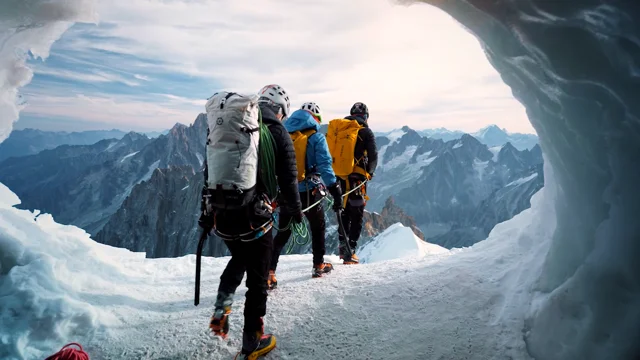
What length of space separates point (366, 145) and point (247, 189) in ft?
15.7

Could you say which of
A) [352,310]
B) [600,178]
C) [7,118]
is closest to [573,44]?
[600,178]

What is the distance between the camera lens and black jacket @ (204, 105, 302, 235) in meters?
3.93

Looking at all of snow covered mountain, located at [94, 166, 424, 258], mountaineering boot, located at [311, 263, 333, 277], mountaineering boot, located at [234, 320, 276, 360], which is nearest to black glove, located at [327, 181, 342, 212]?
mountaineering boot, located at [311, 263, 333, 277]

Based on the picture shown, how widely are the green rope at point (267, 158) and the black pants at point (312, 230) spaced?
6.64 feet

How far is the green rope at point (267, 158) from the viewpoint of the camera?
4.04 metres

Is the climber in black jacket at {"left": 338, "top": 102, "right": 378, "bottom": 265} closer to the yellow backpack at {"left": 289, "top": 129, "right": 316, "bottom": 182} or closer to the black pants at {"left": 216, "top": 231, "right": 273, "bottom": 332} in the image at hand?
the yellow backpack at {"left": 289, "top": 129, "right": 316, "bottom": 182}

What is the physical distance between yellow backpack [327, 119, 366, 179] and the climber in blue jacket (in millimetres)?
1422

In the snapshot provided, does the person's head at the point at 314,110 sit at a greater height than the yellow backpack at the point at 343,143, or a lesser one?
greater

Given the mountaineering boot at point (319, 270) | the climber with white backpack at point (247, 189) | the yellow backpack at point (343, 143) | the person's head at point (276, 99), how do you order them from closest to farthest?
1. the climber with white backpack at point (247, 189)
2. the person's head at point (276, 99)
3. the mountaineering boot at point (319, 270)
4. the yellow backpack at point (343, 143)

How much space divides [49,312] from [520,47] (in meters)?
7.45

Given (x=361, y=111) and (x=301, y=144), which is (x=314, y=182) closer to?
(x=301, y=144)

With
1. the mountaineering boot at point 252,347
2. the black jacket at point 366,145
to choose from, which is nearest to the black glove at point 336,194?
the black jacket at point 366,145

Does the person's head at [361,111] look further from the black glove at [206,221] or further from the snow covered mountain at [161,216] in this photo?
the snow covered mountain at [161,216]

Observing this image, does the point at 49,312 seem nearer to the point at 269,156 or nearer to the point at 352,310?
the point at 269,156
